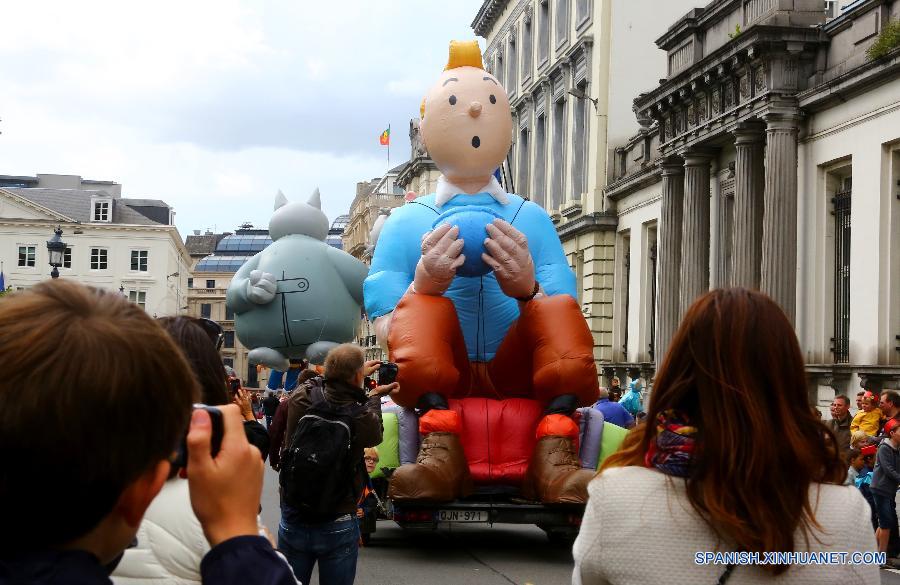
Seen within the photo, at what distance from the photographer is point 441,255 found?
1001cm

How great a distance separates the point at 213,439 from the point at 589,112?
1259 inches

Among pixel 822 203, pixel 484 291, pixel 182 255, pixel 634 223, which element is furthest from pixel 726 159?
pixel 182 255

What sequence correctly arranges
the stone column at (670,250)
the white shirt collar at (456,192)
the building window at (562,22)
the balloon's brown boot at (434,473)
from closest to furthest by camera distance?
the balloon's brown boot at (434,473)
the white shirt collar at (456,192)
the stone column at (670,250)
the building window at (562,22)

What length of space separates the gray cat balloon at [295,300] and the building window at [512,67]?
84.4ft

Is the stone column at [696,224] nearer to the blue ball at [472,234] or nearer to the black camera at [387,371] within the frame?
the blue ball at [472,234]

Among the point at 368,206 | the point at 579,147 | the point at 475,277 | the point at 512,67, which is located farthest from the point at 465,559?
the point at 368,206

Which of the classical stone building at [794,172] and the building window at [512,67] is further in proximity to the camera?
the building window at [512,67]

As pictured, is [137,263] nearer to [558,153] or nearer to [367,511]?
[558,153]

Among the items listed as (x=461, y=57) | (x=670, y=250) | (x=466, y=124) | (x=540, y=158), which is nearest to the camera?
(x=466, y=124)

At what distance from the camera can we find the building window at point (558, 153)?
120 feet

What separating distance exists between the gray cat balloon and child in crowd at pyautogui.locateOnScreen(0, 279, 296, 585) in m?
15.4

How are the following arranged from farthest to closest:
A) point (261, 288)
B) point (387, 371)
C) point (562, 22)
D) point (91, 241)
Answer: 1. point (91, 241)
2. point (562, 22)
3. point (261, 288)
4. point (387, 371)

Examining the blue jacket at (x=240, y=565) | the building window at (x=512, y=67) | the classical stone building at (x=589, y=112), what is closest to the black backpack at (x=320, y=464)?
the blue jacket at (x=240, y=565)

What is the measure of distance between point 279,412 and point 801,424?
575 cm
